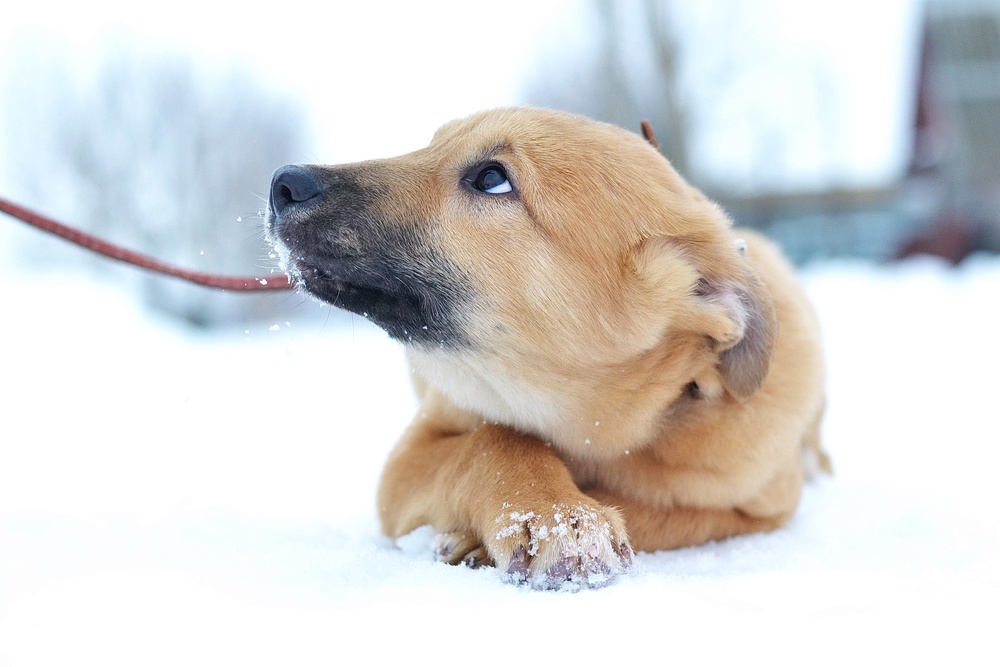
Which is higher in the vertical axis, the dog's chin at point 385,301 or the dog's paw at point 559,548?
the dog's chin at point 385,301

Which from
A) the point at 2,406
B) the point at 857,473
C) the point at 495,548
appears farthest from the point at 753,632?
the point at 2,406

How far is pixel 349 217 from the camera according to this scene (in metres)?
2.65

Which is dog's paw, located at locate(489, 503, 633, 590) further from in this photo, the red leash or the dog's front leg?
the red leash

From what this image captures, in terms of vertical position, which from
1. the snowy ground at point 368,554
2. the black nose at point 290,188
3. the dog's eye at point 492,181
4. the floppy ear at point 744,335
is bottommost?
the snowy ground at point 368,554

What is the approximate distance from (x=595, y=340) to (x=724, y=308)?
431 millimetres

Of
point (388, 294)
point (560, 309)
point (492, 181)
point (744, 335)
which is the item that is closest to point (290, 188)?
point (388, 294)

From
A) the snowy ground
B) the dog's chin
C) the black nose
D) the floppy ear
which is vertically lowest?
the snowy ground

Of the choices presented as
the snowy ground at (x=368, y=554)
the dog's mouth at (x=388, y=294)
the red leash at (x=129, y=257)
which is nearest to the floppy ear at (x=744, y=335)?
the snowy ground at (x=368, y=554)

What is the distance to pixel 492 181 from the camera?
2768mm

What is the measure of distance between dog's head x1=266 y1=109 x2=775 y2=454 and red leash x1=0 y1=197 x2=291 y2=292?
2.30 feet

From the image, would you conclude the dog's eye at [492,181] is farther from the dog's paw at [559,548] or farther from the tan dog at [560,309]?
the dog's paw at [559,548]

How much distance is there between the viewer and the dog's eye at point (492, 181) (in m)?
2.75

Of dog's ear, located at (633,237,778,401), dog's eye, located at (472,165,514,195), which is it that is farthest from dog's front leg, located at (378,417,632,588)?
dog's eye, located at (472,165,514,195)

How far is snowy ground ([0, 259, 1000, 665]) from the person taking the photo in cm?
173
